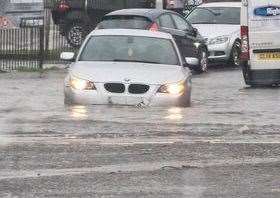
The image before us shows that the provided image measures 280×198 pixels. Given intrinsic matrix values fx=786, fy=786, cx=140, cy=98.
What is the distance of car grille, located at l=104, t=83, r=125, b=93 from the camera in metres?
11.3

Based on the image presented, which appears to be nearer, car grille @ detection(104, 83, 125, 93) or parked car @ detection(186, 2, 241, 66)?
car grille @ detection(104, 83, 125, 93)

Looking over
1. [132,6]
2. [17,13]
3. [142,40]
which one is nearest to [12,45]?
[17,13]

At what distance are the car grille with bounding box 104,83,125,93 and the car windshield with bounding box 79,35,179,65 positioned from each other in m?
1.05

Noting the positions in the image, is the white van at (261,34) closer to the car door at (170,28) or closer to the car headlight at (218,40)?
the car door at (170,28)

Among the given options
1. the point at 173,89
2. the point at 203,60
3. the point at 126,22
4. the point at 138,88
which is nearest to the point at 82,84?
the point at 138,88

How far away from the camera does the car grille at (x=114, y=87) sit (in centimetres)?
1128

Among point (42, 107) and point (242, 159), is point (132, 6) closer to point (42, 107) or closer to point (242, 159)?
point (42, 107)

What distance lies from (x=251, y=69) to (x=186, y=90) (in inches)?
181

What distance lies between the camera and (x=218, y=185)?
678 cm

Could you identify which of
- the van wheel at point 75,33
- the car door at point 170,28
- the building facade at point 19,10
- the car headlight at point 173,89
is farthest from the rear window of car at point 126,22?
the car headlight at point 173,89

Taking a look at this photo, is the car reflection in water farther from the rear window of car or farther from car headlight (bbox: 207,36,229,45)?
car headlight (bbox: 207,36,229,45)

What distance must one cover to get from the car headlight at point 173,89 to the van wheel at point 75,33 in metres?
12.0

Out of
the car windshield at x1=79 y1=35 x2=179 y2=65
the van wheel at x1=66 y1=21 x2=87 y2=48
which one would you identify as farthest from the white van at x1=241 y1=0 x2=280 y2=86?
the van wheel at x1=66 y1=21 x2=87 y2=48

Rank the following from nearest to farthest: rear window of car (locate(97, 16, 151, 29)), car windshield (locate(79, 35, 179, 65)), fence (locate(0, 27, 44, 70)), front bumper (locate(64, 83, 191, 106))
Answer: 1. front bumper (locate(64, 83, 191, 106))
2. car windshield (locate(79, 35, 179, 65))
3. rear window of car (locate(97, 16, 151, 29))
4. fence (locate(0, 27, 44, 70))
